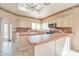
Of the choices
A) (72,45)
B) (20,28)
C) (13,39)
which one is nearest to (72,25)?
(72,45)

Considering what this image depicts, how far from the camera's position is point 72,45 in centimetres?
141

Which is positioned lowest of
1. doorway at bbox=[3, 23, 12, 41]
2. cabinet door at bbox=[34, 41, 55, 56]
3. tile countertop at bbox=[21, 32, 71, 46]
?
cabinet door at bbox=[34, 41, 55, 56]

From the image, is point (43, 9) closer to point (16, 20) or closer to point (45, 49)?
point (16, 20)

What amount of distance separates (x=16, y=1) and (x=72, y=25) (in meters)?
0.80

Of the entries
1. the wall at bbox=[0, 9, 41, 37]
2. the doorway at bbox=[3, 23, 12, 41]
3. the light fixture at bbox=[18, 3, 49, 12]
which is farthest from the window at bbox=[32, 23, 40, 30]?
the doorway at bbox=[3, 23, 12, 41]

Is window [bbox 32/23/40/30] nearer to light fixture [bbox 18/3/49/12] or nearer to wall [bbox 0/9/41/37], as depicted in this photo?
wall [bbox 0/9/41/37]

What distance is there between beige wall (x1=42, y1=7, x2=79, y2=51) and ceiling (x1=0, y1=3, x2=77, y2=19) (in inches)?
2.9

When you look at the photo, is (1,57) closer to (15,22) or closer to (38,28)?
(15,22)

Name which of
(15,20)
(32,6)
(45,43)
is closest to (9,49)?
(15,20)

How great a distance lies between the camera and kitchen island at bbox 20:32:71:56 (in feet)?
4.68

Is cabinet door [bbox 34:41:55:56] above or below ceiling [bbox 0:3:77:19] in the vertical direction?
below

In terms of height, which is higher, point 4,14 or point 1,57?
point 4,14

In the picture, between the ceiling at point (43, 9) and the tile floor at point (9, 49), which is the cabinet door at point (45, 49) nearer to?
the tile floor at point (9, 49)

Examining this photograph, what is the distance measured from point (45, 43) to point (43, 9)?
0.48m
